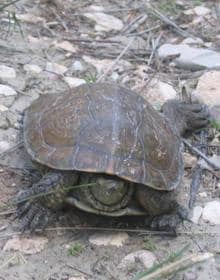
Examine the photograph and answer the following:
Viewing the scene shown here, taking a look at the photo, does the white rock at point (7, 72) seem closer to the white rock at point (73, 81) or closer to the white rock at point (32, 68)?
the white rock at point (32, 68)

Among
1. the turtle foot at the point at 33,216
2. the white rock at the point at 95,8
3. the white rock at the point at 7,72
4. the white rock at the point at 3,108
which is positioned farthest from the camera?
the white rock at the point at 95,8

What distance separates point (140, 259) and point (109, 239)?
18cm

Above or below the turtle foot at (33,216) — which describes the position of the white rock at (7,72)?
below

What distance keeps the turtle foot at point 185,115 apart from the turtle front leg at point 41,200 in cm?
95

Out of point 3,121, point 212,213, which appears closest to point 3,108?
point 3,121

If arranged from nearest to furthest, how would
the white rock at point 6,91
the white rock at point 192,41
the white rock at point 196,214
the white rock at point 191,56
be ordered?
the white rock at point 196,214, the white rock at point 6,91, the white rock at point 191,56, the white rock at point 192,41

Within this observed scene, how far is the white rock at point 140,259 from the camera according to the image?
8.07 feet

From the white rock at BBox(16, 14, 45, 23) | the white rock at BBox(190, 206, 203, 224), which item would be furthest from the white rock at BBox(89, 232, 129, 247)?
the white rock at BBox(16, 14, 45, 23)

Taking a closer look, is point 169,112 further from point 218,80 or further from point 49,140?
point 49,140

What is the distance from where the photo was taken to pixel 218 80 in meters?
3.77

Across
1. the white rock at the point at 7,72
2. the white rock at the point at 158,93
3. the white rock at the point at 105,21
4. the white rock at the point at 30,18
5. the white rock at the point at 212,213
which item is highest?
the white rock at the point at 212,213

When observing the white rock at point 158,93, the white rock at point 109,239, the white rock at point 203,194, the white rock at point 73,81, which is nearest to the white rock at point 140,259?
the white rock at point 109,239

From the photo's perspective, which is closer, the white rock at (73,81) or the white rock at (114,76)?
the white rock at (73,81)

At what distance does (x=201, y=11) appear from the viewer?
4.86 metres
